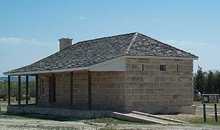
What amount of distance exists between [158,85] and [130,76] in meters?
2.02

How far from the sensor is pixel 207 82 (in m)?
53.9

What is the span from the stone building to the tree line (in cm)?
2188

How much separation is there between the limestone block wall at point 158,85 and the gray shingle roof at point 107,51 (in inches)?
20.3

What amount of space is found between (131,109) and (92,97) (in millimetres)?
3148

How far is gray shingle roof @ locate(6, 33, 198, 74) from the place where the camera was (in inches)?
1169

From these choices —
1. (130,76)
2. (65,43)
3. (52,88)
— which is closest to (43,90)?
(52,88)

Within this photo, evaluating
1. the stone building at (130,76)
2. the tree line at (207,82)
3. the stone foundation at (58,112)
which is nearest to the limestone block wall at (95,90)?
the stone building at (130,76)

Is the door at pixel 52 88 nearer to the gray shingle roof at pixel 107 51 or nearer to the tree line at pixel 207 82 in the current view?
the gray shingle roof at pixel 107 51

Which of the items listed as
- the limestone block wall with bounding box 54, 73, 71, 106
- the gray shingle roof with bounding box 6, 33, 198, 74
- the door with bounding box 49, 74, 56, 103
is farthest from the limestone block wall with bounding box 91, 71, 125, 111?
the door with bounding box 49, 74, 56, 103

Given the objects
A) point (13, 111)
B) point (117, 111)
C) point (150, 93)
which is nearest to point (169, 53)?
point (150, 93)

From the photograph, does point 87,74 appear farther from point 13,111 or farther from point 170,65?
point 13,111

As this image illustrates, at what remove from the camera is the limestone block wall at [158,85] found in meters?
29.1

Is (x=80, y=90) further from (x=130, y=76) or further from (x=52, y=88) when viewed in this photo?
(x=130, y=76)

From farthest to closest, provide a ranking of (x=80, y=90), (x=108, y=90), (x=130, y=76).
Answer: (x=80, y=90) < (x=108, y=90) < (x=130, y=76)
